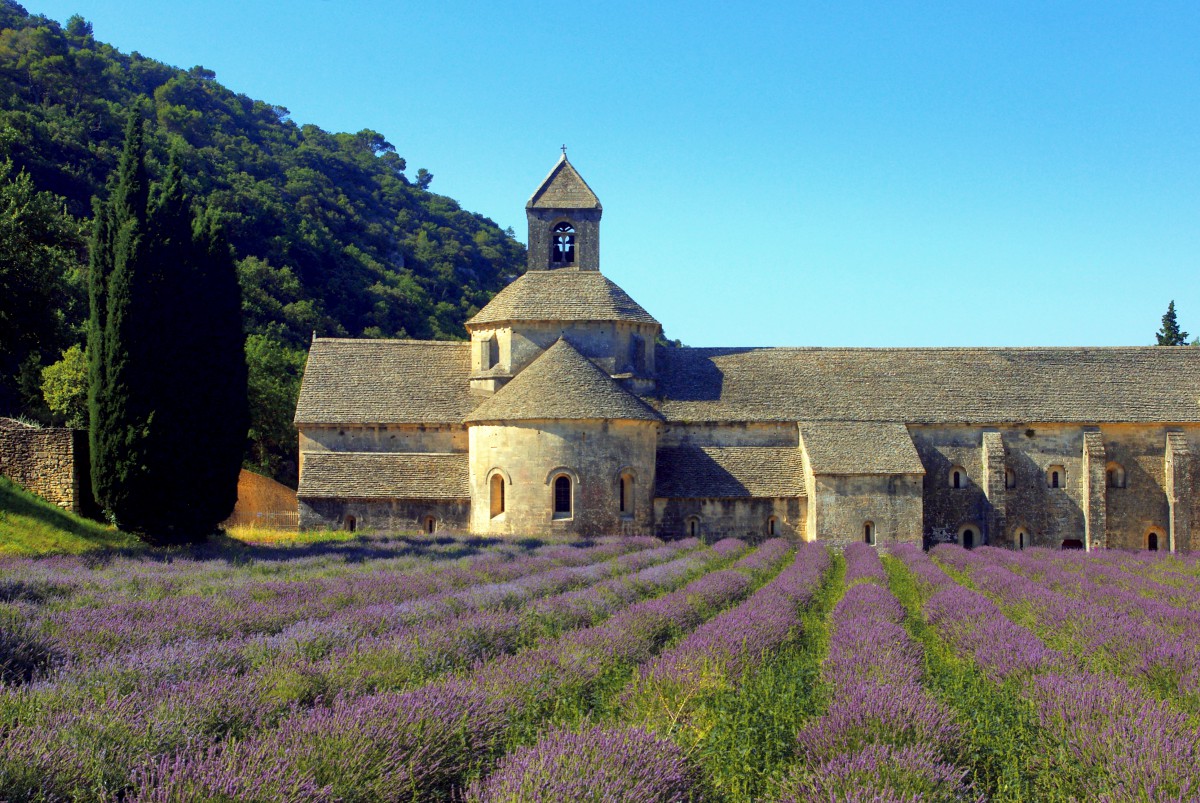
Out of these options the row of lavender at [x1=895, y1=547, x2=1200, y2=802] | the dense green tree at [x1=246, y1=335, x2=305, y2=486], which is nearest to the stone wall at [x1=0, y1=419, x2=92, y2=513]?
the row of lavender at [x1=895, y1=547, x2=1200, y2=802]

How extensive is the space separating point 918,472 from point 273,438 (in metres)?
28.4

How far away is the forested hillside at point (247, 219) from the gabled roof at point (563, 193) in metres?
12.1

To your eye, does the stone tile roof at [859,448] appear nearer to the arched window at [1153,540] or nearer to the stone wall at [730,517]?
the stone wall at [730,517]

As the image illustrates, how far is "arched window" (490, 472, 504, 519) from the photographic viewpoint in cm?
3172

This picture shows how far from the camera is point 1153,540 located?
1391 inches

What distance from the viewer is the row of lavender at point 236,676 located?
576cm

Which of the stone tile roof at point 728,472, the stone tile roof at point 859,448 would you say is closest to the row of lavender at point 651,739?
the stone tile roof at point 859,448

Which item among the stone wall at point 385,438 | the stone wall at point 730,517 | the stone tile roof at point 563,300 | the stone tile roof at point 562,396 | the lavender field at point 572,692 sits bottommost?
the stone wall at point 730,517

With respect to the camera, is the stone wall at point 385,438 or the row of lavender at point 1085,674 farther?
the stone wall at point 385,438

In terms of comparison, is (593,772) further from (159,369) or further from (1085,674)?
(159,369)

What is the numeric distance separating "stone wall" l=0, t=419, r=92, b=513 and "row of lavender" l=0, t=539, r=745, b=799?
1088cm

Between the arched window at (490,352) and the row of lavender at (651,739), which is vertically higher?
the arched window at (490,352)

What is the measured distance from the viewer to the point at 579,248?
3809cm

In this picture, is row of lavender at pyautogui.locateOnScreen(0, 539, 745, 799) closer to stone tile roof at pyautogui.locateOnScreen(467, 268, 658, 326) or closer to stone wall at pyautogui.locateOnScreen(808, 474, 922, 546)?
stone wall at pyautogui.locateOnScreen(808, 474, 922, 546)
